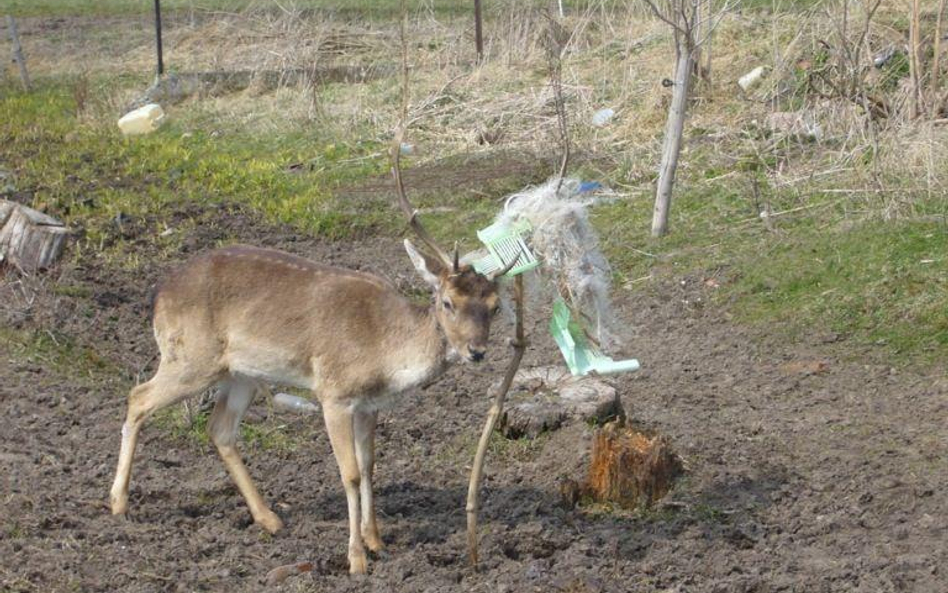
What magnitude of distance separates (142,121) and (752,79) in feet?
26.8

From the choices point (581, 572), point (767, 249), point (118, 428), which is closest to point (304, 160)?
point (767, 249)

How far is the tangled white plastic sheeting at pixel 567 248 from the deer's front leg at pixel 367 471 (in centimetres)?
131

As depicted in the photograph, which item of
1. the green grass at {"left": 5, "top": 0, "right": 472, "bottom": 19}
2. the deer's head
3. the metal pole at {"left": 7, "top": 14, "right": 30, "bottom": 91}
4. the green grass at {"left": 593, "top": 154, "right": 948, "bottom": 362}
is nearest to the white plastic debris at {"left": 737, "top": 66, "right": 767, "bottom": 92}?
the green grass at {"left": 593, "top": 154, "right": 948, "bottom": 362}

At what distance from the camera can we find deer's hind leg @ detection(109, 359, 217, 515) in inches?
278

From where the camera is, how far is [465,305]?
6.36 metres

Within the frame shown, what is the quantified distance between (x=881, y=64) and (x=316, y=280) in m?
9.04

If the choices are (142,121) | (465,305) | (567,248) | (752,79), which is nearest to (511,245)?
(567,248)

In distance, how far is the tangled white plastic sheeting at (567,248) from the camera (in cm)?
589

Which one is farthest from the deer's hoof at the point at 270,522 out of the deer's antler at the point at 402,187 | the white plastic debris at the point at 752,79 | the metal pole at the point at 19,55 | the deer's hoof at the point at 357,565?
the metal pole at the point at 19,55

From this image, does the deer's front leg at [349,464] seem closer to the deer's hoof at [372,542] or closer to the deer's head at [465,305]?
the deer's hoof at [372,542]

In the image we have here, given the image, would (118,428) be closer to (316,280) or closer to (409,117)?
(316,280)

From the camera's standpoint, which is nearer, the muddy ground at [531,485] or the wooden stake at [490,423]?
the wooden stake at [490,423]

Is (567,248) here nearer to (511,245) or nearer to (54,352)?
(511,245)

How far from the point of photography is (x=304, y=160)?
52.4 ft
